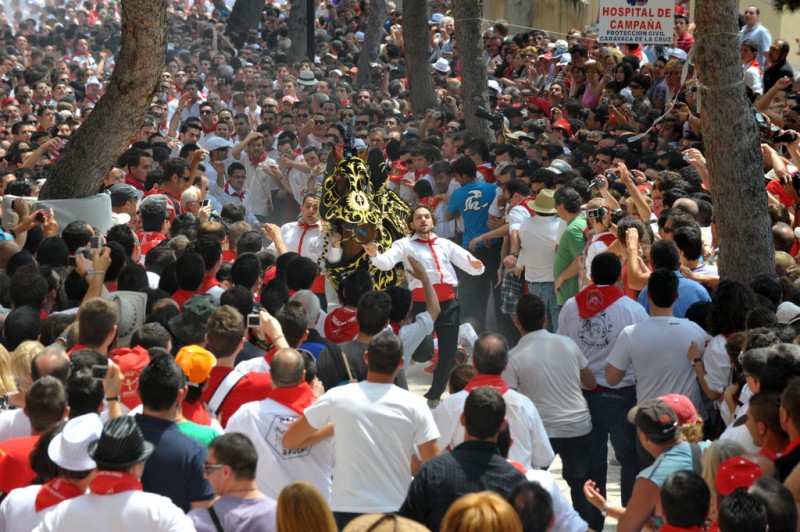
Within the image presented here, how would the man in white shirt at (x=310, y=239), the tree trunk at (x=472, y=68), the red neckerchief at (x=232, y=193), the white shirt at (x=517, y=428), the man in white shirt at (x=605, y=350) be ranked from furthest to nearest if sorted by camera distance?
the tree trunk at (x=472, y=68), the red neckerchief at (x=232, y=193), the man in white shirt at (x=310, y=239), the man in white shirt at (x=605, y=350), the white shirt at (x=517, y=428)

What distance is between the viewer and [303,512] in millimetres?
3988

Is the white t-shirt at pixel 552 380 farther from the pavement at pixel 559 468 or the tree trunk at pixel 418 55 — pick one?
the tree trunk at pixel 418 55

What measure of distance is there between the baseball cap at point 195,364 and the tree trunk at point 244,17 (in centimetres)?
2635

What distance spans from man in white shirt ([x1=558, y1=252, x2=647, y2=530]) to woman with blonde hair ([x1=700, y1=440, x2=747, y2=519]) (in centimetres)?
212

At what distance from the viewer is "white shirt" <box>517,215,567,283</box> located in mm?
10414

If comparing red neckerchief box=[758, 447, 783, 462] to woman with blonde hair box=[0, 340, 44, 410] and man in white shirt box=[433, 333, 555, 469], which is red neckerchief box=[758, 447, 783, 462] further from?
woman with blonde hair box=[0, 340, 44, 410]

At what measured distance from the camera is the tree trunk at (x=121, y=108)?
34.2 ft

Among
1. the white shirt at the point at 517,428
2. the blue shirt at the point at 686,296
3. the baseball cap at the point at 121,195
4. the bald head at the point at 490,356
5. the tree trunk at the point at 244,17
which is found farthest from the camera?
the tree trunk at the point at 244,17

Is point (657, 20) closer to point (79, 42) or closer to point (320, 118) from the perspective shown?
A: point (320, 118)

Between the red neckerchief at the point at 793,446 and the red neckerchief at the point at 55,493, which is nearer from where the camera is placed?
the red neckerchief at the point at 55,493

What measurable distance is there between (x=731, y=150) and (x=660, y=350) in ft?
7.51

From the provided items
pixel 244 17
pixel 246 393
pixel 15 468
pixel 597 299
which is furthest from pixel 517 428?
pixel 244 17

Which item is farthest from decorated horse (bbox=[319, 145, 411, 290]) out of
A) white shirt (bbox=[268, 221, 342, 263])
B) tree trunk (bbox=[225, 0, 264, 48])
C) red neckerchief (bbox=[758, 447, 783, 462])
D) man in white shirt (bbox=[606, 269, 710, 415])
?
tree trunk (bbox=[225, 0, 264, 48])

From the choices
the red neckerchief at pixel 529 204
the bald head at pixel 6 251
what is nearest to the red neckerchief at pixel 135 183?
the bald head at pixel 6 251
